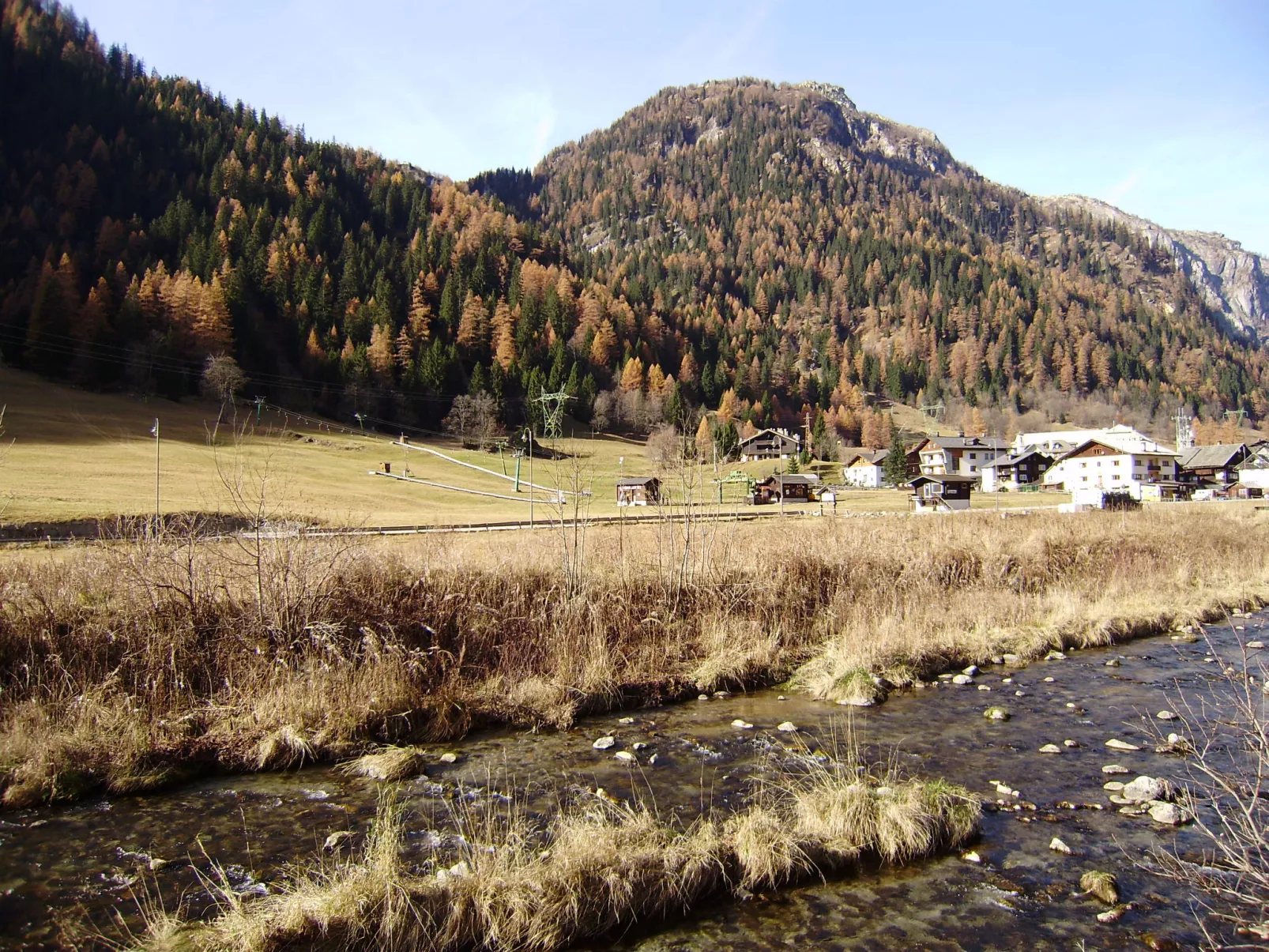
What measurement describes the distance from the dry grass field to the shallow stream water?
6182mm

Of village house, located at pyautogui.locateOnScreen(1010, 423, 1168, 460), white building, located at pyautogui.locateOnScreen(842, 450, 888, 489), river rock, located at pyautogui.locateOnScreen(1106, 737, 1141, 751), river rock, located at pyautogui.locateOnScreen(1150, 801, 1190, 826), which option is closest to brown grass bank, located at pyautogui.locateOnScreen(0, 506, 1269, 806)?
river rock, located at pyautogui.locateOnScreen(1106, 737, 1141, 751)

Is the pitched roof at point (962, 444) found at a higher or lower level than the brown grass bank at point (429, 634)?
higher

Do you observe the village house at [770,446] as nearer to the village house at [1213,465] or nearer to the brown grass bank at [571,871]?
the village house at [1213,465]

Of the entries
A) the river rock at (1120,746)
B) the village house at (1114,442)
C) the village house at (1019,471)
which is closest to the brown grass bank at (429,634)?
the river rock at (1120,746)

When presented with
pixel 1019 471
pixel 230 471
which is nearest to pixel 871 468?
pixel 1019 471

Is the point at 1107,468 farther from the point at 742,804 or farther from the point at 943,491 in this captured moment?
the point at 742,804

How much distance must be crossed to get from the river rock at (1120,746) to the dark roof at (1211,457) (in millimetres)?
122626

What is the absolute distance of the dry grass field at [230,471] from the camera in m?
39.8

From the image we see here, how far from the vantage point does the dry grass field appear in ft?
131

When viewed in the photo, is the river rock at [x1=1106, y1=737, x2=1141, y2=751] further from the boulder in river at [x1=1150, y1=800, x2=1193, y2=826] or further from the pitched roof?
the pitched roof

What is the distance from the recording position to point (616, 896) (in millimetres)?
6770

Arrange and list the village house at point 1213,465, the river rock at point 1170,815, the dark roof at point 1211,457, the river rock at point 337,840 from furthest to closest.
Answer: the dark roof at point 1211,457 → the village house at point 1213,465 → the river rock at point 1170,815 → the river rock at point 337,840

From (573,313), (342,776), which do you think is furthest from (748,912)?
(573,313)

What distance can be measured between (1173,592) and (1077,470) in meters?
92.3
